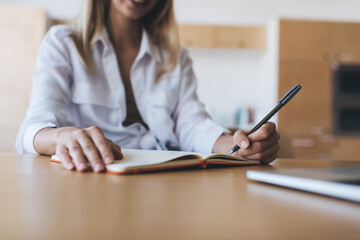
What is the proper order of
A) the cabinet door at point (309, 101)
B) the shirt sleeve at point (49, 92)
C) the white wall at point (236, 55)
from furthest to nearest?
the white wall at point (236, 55) < the cabinet door at point (309, 101) < the shirt sleeve at point (49, 92)

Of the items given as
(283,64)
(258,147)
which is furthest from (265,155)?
(283,64)

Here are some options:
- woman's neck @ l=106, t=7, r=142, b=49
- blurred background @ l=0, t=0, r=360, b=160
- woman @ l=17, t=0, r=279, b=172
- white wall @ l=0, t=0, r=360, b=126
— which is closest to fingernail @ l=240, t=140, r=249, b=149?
woman @ l=17, t=0, r=279, b=172

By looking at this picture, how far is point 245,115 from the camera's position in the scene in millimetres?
3707

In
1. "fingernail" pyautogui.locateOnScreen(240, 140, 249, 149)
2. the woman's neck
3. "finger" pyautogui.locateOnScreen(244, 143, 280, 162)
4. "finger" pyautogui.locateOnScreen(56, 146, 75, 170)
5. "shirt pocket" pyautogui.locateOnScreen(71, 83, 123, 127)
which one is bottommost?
"finger" pyautogui.locateOnScreen(244, 143, 280, 162)

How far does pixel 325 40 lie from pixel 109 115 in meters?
2.94

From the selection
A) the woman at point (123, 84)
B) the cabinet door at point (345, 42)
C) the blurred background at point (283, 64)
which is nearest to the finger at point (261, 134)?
the woman at point (123, 84)

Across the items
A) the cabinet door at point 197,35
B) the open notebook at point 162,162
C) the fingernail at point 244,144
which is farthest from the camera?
the cabinet door at point 197,35

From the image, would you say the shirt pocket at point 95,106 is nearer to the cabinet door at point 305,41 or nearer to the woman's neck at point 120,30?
the woman's neck at point 120,30

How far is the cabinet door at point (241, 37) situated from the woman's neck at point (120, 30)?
2316 millimetres

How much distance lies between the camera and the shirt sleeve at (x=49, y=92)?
0.84 metres

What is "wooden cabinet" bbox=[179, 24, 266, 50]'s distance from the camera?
3.53 meters

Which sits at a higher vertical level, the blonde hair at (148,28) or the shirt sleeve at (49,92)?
the blonde hair at (148,28)

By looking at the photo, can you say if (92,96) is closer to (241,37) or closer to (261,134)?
(261,134)

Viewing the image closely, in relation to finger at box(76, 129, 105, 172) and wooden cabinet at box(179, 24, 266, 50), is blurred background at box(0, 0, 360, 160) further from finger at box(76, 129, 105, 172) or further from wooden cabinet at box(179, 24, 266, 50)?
finger at box(76, 129, 105, 172)
